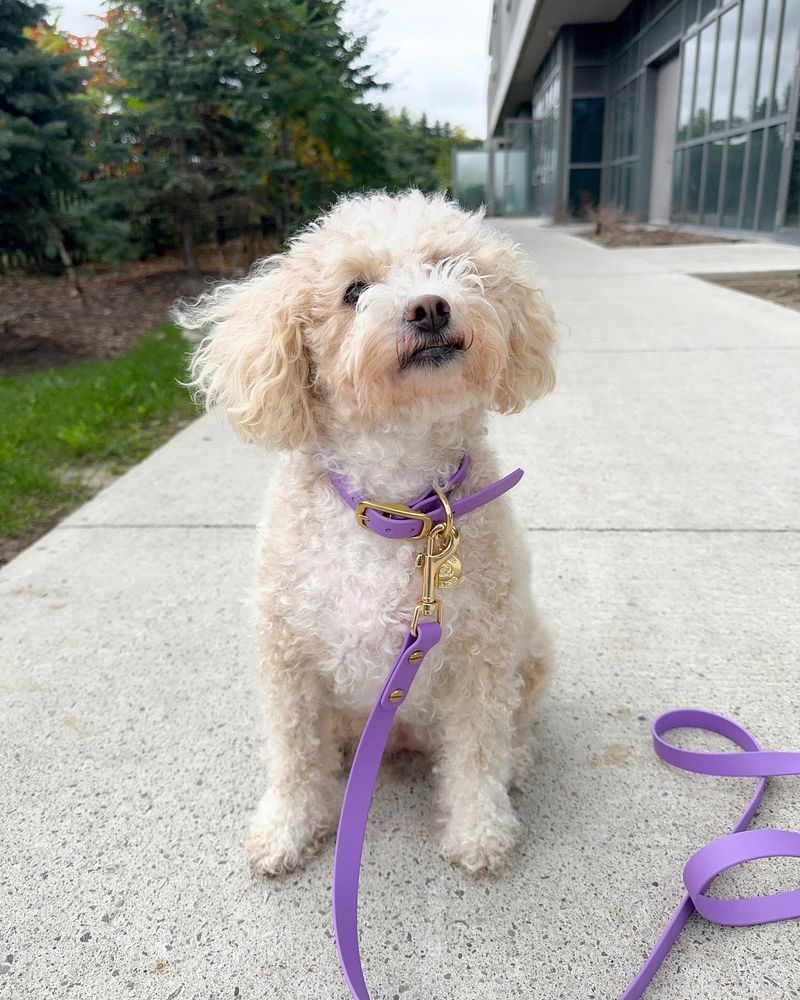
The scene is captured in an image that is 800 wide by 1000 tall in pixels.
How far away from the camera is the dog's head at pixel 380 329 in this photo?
1.72 metres

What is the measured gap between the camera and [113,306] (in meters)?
10.7

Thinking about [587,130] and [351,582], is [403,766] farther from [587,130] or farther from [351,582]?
[587,130]

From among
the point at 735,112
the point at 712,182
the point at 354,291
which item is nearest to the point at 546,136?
the point at 712,182

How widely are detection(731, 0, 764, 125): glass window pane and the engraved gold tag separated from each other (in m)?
15.5

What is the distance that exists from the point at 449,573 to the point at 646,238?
18.1 metres

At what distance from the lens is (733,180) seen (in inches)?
601

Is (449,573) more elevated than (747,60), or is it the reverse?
(747,60)

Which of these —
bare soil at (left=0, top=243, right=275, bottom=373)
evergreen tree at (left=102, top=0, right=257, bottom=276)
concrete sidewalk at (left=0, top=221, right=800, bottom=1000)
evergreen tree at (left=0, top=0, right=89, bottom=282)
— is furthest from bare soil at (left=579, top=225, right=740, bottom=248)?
concrete sidewalk at (left=0, top=221, right=800, bottom=1000)

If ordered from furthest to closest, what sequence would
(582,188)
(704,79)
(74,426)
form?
(582,188), (704,79), (74,426)

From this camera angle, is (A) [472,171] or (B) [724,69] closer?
(B) [724,69]

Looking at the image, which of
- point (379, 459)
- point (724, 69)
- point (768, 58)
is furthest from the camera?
point (724, 69)

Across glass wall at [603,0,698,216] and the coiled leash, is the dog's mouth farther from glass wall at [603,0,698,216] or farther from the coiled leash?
glass wall at [603,0,698,216]

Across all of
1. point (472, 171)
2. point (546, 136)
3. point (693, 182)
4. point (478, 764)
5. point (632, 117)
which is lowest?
point (478, 764)

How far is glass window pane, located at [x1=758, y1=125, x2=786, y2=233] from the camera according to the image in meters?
12.8
